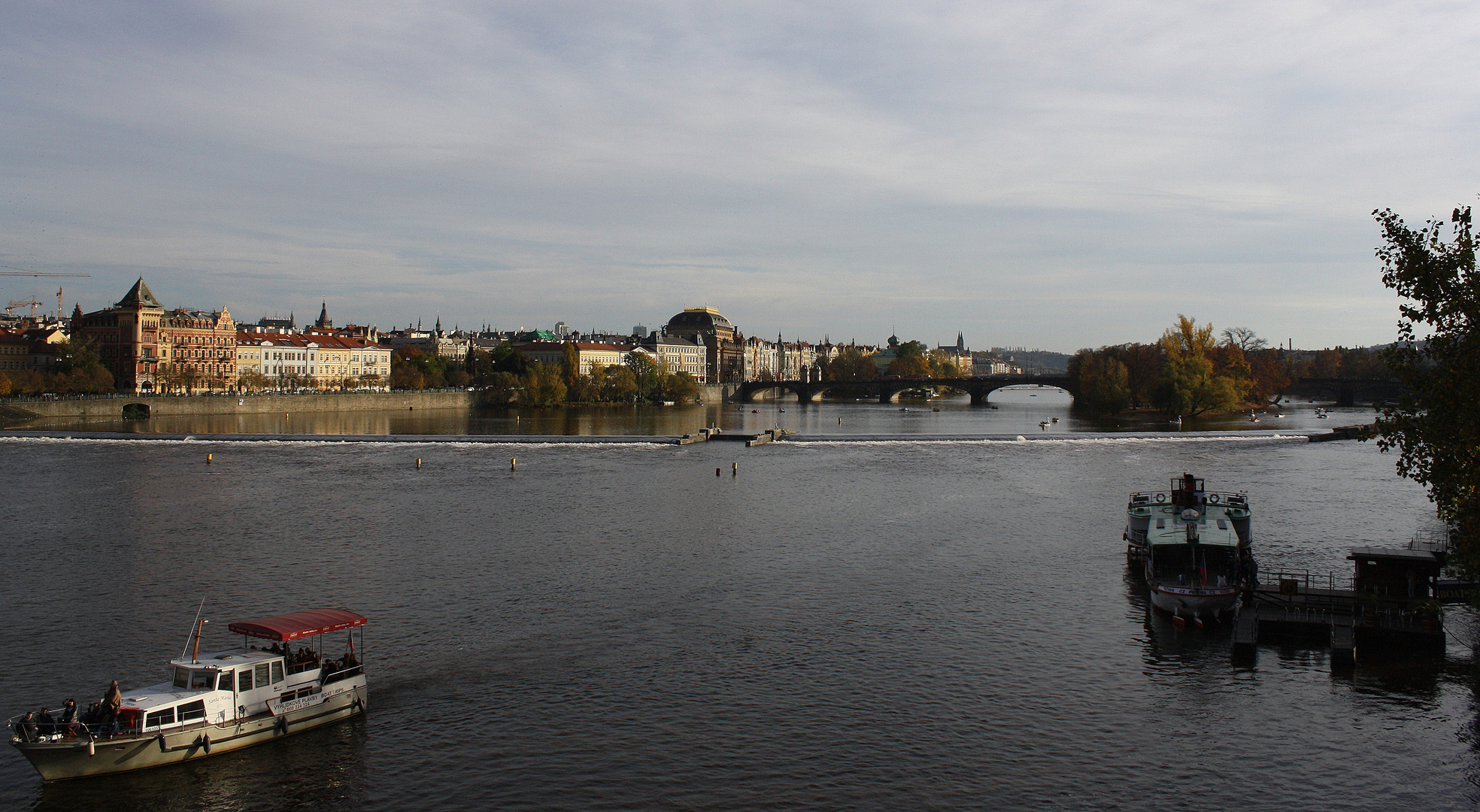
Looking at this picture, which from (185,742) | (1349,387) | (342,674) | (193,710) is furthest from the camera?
(1349,387)

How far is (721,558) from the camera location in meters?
35.8

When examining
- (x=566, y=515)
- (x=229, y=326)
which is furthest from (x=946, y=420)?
(x=229, y=326)

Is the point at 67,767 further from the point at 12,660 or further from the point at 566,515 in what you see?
the point at 566,515

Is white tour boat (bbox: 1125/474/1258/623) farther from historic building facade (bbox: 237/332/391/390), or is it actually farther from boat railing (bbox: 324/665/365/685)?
historic building facade (bbox: 237/332/391/390)

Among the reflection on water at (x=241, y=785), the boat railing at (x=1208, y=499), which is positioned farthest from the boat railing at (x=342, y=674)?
the boat railing at (x=1208, y=499)

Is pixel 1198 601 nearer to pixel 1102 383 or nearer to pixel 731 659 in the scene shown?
pixel 731 659

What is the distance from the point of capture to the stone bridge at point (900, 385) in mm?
152375

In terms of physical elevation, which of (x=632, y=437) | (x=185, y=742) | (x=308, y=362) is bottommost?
(x=185, y=742)

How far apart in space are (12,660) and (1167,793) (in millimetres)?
24133

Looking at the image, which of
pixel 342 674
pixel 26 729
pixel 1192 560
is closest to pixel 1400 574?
pixel 1192 560

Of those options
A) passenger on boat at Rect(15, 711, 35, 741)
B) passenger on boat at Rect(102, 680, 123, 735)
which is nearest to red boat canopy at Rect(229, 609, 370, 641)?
passenger on boat at Rect(102, 680, 123, 735)

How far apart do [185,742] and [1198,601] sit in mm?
23389

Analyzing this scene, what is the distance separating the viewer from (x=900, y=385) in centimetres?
18425

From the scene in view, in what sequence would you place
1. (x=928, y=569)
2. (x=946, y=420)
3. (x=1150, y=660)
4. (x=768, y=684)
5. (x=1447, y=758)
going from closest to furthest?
(x=1447, y=758) < (x=768, y=684) < (x=1150, y=660) < (x=928, y=569) < (x=946, y=420)
